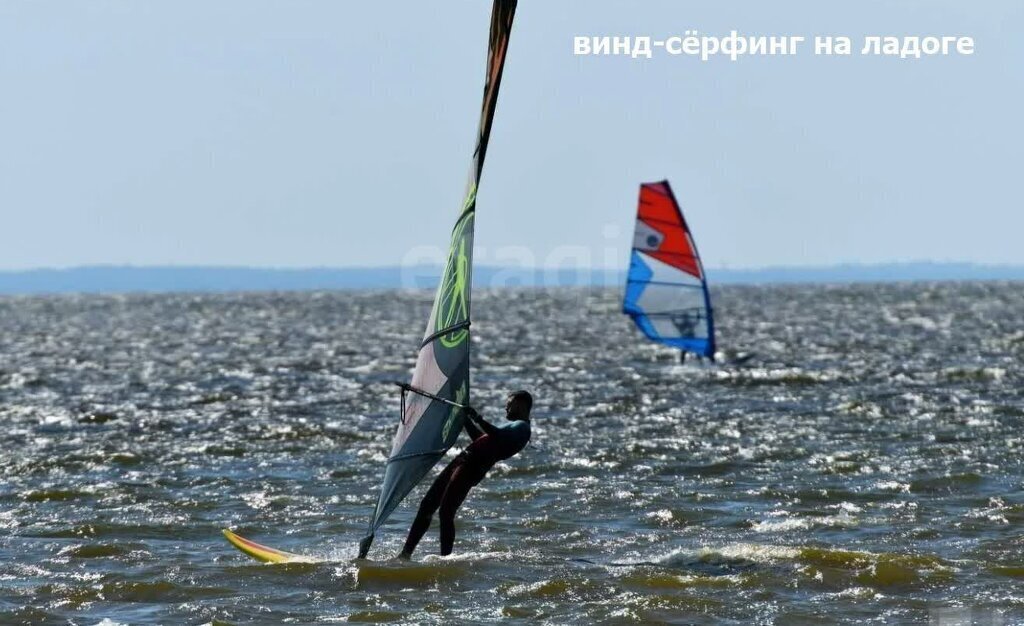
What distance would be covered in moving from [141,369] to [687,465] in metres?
20.0

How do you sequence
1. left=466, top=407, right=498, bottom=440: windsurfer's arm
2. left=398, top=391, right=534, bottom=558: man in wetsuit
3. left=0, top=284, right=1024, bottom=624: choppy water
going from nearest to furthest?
left=0, top=284, right=1024, bottom=624: choppy water, left=466, top=407, right=498, bottom=440: windsurfer's arm, left=398, top=391, right=534, bottom=558: man in wetsuit

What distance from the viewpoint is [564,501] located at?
14.7 m

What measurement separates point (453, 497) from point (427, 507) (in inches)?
12.8

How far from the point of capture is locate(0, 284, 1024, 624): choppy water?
10516 mm

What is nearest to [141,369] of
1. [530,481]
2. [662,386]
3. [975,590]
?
[662,386]

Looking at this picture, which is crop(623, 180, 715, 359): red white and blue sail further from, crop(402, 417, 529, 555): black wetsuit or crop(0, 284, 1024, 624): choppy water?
crop(402, 417, 529, 555): black wetsuit

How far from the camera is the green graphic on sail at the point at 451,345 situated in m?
10.7

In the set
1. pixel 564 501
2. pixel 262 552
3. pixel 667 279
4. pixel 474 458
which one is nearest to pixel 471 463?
pixel 474 458

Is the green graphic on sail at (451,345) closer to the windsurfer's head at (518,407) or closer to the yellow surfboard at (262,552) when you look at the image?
the windsurfer's head at (518,407)

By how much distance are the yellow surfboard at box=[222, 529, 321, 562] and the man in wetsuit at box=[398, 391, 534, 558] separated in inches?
38.0

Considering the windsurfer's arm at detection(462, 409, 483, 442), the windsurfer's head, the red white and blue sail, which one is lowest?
the windsurfer's arm at detection(462, 409, 483, 442)

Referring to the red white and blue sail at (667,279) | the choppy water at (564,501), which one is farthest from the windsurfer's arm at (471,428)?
the red white and blue sail at (667,279)

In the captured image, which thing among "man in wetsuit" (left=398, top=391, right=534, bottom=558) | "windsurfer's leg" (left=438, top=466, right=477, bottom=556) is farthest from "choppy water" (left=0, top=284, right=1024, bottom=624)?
"man in wetsuit" (left=398, top=391, right=534, bottom=558)

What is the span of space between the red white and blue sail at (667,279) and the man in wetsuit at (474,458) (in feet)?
62.9
